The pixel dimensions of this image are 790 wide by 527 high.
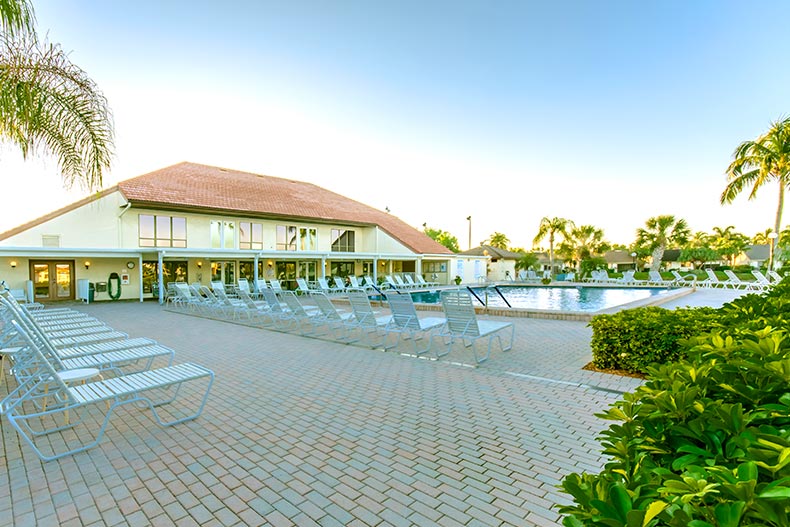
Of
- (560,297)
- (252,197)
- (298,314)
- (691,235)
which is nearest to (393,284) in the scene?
(560,297)

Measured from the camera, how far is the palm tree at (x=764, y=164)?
1808 cm

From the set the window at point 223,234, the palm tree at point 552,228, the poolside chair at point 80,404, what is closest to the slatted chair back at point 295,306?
the poolside chair at point 80,404

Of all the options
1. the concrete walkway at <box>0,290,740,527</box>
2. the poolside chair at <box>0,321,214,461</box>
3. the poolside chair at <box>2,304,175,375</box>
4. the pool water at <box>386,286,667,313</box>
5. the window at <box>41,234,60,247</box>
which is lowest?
the pool water at <box>386,286,667,313</box>

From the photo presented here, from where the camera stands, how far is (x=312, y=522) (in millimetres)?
2588

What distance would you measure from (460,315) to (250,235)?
20536 millimetres

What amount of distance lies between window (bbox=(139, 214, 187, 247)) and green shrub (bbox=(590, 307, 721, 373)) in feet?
71.3

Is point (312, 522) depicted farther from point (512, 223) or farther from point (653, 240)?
point (512, 223)

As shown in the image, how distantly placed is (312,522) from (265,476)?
75cm

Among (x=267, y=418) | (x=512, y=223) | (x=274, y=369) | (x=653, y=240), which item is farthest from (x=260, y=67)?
(x=512, y=223)

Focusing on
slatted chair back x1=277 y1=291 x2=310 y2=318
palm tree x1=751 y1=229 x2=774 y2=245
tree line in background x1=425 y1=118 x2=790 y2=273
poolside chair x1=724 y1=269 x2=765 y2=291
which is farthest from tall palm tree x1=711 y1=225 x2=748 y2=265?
slatted chair back x1=277 y1=291 x2=310 y2=318

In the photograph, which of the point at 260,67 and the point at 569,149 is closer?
the point at 260,67

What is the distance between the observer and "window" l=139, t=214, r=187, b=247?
67.4ft

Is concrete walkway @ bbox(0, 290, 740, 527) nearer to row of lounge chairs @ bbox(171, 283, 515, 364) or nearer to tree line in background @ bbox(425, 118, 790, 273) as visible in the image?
row of lounge chairs @ bbox(171, 283, 515, 364)

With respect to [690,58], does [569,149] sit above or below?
below
